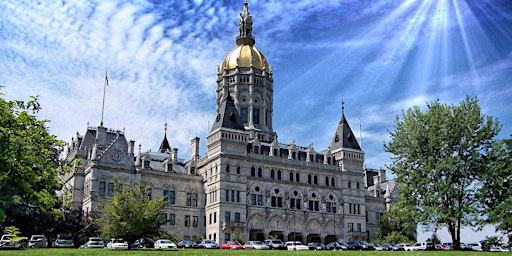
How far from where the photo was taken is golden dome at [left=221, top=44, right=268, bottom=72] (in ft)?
329

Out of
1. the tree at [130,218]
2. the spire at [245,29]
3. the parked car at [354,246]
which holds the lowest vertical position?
the parked car at [354,246]

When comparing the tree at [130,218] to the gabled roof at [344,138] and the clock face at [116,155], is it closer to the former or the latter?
the clock face at [116,155]

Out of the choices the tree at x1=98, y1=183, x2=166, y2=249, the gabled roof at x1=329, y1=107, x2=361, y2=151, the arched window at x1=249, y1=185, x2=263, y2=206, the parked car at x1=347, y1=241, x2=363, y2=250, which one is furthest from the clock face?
the gabled roof at x1=329, y1=107, x2=361, y2=151

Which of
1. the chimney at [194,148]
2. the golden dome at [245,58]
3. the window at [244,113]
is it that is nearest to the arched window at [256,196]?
the chimney at [194,148]

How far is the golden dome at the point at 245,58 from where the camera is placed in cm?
10031

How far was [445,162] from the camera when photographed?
39312 millimetres

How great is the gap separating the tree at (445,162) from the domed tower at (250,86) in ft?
174

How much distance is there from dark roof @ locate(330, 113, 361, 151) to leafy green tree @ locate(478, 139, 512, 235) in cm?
5048

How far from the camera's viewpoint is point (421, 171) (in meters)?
41.5

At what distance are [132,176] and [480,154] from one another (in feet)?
157

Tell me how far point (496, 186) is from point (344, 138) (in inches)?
2081

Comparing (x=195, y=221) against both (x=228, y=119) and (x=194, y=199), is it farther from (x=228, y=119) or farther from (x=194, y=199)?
(x=228, y=119)

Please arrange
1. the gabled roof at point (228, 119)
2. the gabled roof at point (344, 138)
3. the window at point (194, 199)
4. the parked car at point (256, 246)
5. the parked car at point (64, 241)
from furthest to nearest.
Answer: the gabled roof at point (344, 138)
the window at point (194, 199)
the gabled roof at point (228, 119)
the parked car at point (256, 246)
the parked car at point (64, 241)

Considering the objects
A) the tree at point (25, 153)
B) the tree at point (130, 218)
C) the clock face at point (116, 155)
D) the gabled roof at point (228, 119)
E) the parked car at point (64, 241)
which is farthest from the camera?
the gabled roof at point (228, 119)
